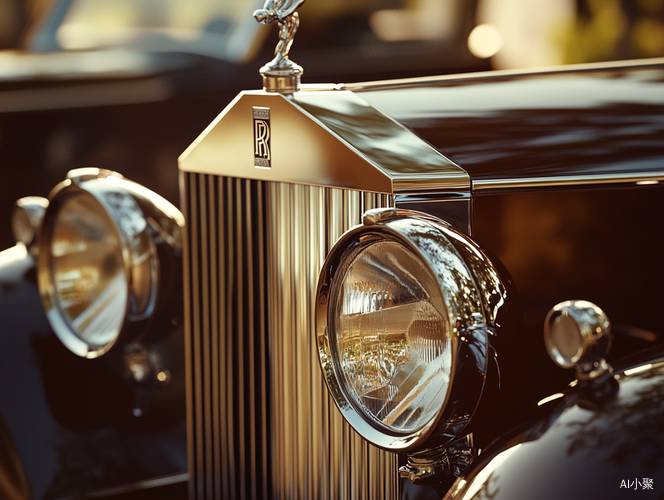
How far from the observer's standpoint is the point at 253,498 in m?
1.42

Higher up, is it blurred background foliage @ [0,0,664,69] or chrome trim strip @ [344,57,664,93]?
blurred background foliage @ [0,0,664,69]

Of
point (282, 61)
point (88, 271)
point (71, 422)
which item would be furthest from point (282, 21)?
point (71, 422)

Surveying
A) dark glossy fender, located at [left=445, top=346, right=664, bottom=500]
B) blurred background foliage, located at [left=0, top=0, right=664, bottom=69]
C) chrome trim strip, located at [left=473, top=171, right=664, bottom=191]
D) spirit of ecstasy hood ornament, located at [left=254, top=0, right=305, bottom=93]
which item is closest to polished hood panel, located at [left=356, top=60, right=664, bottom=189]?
chrome trim strip, located at [left=473, top=171, right=664, bottom=191]

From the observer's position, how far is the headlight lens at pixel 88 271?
1.62m

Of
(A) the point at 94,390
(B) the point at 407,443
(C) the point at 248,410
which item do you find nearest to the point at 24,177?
(A) the point at 94,390

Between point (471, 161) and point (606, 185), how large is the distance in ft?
0.69

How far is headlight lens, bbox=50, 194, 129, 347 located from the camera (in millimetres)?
1617

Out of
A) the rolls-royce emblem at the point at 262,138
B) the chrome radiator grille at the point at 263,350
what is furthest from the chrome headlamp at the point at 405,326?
the rolls-royce emblem at the point at 262,138

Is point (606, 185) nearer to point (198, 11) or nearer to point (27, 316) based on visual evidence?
point (27, 316)

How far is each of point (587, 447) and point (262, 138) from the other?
69 cm

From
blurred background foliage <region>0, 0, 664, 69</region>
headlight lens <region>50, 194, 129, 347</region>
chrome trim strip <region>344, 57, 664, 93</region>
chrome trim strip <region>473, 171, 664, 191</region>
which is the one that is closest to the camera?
chrome trim strip <region>473, 171, 664, 191</region>

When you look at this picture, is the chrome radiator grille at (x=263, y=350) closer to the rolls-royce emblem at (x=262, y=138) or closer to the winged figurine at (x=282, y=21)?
the rolls-royce emblem at (x=262, y=138)
